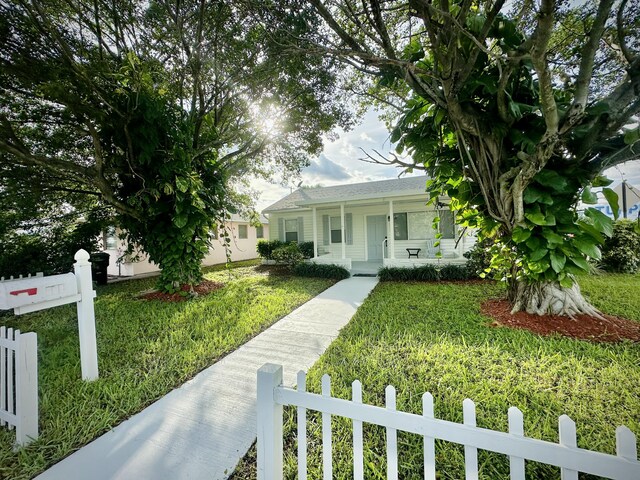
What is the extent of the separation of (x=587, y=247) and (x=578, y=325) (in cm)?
134

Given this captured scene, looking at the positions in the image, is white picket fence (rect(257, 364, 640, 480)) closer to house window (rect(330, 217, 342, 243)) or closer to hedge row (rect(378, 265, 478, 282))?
hedge row (rect(378, 265, 478, 282))

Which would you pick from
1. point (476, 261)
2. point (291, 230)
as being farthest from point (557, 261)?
point (291, 230)

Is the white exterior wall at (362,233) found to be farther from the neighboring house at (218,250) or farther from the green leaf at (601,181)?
the green leaf at (601,181)

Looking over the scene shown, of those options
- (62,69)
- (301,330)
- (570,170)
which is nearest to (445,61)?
(570,170)

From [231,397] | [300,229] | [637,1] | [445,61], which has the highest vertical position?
[637,1]

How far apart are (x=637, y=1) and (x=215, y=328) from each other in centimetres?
807

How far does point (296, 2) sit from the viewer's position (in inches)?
162

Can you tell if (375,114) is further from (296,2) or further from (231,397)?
(231,397)

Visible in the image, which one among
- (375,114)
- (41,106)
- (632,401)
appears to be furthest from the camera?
(375,114)

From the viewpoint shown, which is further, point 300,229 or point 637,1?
point 300,229

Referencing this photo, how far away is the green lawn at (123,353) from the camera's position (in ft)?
→ 7.51

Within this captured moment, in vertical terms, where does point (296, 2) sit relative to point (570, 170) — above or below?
above

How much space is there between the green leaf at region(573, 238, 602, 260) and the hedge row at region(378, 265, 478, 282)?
4674 mm

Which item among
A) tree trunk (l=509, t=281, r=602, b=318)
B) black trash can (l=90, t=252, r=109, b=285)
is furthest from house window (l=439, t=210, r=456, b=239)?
black trash can (l=90, t=252, r=109, b=285)
